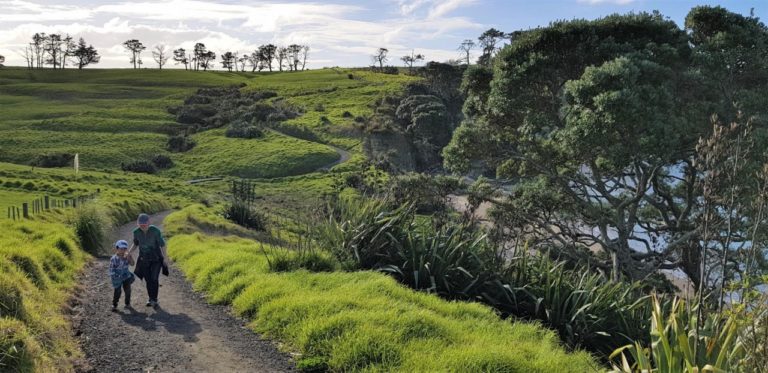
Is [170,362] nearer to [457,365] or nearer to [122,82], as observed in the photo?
[457,365]

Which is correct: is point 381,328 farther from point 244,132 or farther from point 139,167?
point 244,132

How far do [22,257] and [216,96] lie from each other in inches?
3574

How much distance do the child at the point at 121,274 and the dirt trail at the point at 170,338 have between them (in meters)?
0.24

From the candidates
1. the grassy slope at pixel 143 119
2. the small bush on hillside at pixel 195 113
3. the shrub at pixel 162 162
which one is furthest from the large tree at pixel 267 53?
the shrub at pixel 162 162

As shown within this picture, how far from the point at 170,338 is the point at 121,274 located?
7.44ft

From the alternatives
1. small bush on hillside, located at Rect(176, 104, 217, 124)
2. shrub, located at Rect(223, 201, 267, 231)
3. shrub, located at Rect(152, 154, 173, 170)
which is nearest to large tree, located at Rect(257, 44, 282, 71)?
small bush on hillside, located at Rect(176, 104, 217, 124)

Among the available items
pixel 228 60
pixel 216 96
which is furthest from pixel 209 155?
pixel 228 60

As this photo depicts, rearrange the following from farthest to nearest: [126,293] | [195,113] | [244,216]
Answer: [195,113]
[244,216]
[126,293]

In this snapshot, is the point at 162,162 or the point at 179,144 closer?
the point at 162,162

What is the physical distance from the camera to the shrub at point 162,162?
59.2 metres

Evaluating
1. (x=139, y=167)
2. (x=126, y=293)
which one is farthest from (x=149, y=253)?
(x=139, y=167)

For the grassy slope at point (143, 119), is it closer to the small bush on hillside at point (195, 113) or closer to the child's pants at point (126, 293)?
the small bush on hillside at point (195, 113)

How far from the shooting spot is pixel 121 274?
30.9 feet

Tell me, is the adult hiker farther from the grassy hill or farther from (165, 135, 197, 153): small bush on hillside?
(165, 135, 197, 153): small bush on hillside
